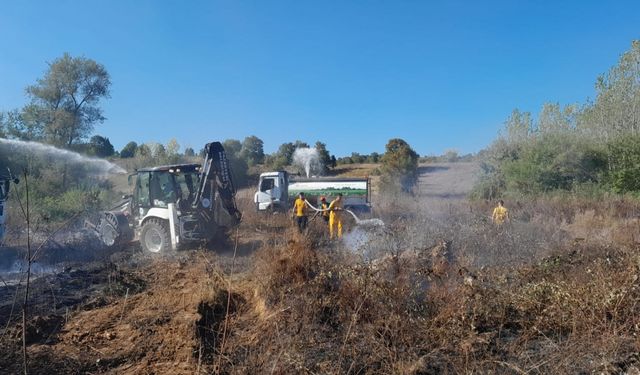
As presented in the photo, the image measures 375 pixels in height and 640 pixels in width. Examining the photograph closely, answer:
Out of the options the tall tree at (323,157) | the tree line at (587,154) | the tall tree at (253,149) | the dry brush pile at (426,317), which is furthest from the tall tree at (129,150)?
the dry brush pile at (426,317)

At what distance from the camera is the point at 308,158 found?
44.4 metres

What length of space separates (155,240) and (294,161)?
34.8 m

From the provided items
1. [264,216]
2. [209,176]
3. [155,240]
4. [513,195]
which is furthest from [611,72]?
[155,240]

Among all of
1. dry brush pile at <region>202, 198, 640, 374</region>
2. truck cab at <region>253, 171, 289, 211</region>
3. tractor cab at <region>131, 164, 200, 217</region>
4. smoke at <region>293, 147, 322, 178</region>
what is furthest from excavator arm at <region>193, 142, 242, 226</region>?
smoke at <region>293, 147, 322, 178</region>

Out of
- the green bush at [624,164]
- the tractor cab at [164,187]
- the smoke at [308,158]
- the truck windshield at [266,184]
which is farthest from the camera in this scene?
the smoke at [308,158]

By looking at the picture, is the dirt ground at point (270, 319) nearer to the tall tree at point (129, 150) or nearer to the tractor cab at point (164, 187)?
the tractor cab at point (164, 187)

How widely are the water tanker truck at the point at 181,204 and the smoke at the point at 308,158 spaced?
3010cm

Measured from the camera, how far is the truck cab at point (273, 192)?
20734 millimetres

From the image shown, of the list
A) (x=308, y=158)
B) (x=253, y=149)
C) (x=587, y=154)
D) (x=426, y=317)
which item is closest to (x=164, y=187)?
(x=426, y=317)

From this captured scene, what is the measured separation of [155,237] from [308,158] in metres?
33.5

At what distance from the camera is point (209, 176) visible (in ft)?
37.6

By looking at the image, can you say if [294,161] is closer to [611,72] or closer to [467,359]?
[611,72]

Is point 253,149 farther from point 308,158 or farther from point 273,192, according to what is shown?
point 273,192

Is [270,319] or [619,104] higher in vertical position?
[619,104]
